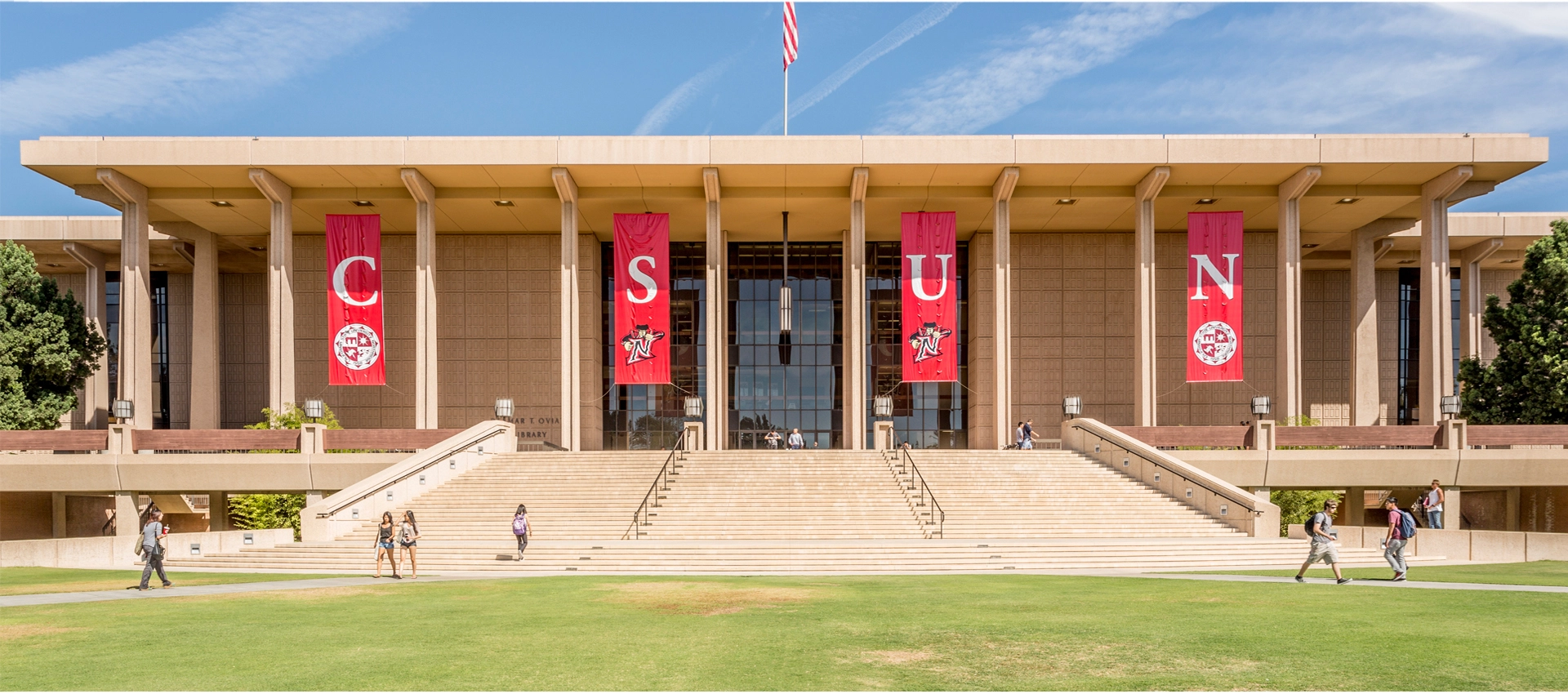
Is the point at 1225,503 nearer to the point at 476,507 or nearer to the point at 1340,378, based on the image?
the point at 476,507

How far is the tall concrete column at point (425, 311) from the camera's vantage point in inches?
1473

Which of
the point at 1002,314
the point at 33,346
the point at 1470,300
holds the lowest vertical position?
the point at 33,346

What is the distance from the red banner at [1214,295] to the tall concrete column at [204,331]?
34826 millimetres

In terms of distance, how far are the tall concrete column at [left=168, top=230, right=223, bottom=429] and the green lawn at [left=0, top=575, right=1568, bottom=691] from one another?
1126 inches

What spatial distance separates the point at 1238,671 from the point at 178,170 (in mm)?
36257

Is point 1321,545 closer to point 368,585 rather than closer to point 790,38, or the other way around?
point 368,585

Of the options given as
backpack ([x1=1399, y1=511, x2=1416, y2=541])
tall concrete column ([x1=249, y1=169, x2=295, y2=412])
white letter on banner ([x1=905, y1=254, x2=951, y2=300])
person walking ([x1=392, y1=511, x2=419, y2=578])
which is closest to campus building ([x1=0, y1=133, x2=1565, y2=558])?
tall concrete column ([x1=249, y1=169, x2=295, y2=412])

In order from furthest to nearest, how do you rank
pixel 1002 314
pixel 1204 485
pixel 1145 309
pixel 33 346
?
1. pixel 33 346
2. pixel 1002 314
3. pixel 1145 309
4. pixel 1204 485

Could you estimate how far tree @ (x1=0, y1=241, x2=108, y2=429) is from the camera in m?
37.9

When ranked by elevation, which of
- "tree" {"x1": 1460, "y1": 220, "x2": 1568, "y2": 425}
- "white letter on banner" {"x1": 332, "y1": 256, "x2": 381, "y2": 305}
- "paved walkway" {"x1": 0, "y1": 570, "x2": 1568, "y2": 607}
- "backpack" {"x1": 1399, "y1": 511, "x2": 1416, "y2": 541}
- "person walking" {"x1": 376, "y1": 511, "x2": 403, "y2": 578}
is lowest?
"paved walkway" {"x1": 0, "y1": 570, "x2": 1568, "y2": 607}

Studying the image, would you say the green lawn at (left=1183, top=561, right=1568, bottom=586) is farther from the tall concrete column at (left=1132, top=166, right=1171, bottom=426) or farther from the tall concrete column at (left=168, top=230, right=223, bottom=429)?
the tall concrete column at (left=168, top=230, right=223, bottom=429)

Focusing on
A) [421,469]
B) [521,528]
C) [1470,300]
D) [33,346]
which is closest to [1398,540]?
[521,528]

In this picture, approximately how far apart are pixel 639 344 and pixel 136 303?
16.8 metres

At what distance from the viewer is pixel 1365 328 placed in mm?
41750
